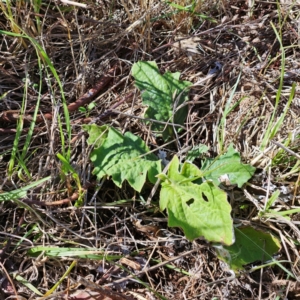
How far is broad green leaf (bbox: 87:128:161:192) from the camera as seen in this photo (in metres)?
1.47

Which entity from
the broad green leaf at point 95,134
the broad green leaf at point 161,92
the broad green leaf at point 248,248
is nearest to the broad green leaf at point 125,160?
the broad green leaf at point 95,134

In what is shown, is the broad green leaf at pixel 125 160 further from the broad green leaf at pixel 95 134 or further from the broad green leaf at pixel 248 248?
the broad green leaf at pixel 248 248

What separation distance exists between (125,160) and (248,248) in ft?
1.57

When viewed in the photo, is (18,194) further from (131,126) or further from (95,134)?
(131,126)

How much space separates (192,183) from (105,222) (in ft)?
1.05

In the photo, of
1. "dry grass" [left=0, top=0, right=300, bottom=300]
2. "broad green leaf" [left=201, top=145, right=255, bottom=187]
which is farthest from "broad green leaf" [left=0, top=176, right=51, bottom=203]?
"broad green leaf" [left=201, top=145, right=255, bottom=187]

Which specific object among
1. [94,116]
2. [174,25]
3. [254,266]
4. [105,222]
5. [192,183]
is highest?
[174,25]

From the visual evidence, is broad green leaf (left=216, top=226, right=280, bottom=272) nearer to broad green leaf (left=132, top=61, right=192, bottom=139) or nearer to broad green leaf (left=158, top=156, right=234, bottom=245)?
broad green leaf (left=158, top=156, right=234, bottom=245)

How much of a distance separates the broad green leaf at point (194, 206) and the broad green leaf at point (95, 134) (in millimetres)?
246

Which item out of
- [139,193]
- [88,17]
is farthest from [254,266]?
[88,17]

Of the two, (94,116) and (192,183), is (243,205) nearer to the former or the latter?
(192,183)

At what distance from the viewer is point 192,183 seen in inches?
57.2

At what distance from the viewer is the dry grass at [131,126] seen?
143 centimetres

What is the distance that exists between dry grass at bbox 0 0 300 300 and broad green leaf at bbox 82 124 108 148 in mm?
52
